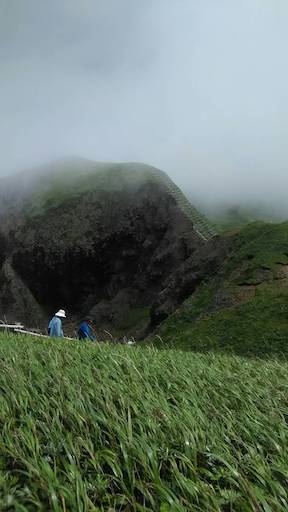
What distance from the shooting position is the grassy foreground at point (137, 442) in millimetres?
4750

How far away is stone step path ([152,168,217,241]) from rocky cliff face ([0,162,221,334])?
41.3 inches

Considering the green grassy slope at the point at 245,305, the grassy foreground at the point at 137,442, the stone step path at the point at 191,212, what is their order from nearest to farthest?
the grassy foreground at the point at 137,442 → the green grassy slope at the point at 245,305 → the stone step path at the point at 191,212

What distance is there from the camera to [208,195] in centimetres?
13662

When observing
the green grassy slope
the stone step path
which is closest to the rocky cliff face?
the stone step path

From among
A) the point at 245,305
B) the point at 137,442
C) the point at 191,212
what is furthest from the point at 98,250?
the point at 137,442

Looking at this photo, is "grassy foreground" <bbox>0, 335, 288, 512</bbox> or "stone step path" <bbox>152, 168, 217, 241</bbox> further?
"stone step path" <bbox>152, 168, 217, 241</bbox>

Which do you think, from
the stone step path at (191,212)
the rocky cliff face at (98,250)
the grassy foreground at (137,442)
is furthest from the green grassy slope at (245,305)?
the rocky cliff face at (98,250)

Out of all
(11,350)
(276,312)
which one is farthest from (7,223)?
(11,350)

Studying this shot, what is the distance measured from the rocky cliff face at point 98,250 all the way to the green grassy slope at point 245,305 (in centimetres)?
2974

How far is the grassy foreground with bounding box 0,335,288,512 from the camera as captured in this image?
15.6 ft

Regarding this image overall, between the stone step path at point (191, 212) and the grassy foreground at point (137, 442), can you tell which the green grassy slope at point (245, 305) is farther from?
the stone step path at point (191, 212)

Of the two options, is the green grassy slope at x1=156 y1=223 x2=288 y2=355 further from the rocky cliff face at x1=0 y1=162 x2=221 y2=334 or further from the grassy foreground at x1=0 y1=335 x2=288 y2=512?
the rocky cliff face at x1=0 y1=162 x2=221 y2=334

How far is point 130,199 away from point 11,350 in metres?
82.0

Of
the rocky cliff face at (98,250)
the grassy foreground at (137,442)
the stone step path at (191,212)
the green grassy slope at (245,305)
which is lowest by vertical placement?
the rocky cliff face at (98,250)
